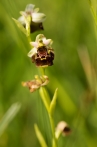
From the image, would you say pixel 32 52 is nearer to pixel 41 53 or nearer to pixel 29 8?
pixel 41 53

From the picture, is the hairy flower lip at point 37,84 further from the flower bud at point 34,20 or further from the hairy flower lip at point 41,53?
the flower bud at point 34,20

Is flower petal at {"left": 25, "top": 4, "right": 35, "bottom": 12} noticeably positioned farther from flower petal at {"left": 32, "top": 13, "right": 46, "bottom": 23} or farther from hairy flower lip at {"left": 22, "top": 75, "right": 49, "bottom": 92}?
hairy flower lip at {"left": 22, "top": 75, "right": 49, "bottom": 92}

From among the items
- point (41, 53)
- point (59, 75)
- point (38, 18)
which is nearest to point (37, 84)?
point (41, 53)

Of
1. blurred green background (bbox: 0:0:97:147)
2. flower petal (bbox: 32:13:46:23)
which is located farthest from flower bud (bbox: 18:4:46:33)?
blurred green background (bbox: 0:0:97:147)

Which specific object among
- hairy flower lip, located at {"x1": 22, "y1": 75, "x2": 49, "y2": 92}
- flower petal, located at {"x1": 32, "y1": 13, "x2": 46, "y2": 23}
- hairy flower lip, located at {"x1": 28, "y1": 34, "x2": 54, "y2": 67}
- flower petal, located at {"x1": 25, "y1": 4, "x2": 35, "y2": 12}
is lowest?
hairy flower lip, located at {"x1": 22, "y1": 75, "x2": 49, "y2": 92}

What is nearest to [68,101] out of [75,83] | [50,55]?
[75,83]

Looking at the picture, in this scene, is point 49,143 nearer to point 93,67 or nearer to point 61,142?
point 61,142

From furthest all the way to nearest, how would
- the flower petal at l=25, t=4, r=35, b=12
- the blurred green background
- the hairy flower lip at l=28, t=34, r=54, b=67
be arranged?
the blurred green background < the flower petal at l=25, t=4, r=35, b=12 < the hairy flower lip at l=28, t=34, r=54, b=67

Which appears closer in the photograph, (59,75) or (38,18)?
(38,18)
